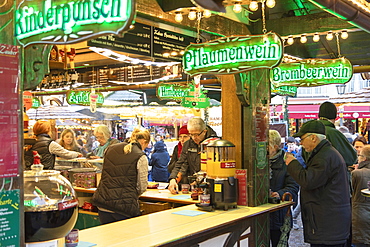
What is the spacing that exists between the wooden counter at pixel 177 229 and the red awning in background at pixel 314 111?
10884mm

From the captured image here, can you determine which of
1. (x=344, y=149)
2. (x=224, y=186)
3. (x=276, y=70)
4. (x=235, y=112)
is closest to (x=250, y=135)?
(x=235, y=112)

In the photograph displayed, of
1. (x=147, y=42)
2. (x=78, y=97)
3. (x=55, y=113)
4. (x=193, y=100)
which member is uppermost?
(x=147, y=42)

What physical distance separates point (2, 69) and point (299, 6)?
5595 millimetres

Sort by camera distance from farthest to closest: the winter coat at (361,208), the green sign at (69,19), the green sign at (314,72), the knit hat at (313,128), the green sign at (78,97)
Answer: the green sign at (78,97)
the green sign at (314,72)
the winter coat at (361,208)
the knit hat at (313,128)
the green sign at (69,19)

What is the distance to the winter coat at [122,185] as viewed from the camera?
504 centimetres

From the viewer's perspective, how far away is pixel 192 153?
250 inches

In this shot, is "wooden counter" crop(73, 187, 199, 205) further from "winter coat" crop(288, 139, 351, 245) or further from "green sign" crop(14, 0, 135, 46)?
"green sign" crop(14, 0, 135, 46)

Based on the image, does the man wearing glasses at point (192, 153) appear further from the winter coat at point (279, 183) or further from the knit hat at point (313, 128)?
the knit hat at point (313, 128)

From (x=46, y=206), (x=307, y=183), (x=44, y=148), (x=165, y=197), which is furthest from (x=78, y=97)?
(x=46, y=206)

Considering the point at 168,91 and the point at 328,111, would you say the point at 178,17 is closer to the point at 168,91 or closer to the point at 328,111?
the point at 328,111

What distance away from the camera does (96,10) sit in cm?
229

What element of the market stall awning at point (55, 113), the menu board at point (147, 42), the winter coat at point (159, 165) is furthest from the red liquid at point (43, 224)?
the market stall awning at point (55, 113)

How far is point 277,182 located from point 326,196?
1.10 m

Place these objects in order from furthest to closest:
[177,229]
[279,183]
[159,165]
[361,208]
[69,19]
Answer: [159,165] < [279,183] < [361,208] < [177,229] < [69,19]
